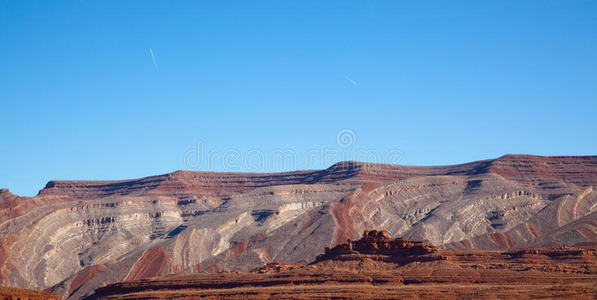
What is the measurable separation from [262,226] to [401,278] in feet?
296

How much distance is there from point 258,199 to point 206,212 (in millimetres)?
12583

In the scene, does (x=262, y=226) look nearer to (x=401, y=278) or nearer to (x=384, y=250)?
(x=384, y=250)

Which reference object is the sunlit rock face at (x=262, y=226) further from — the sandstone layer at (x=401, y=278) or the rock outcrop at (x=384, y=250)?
the rock outcrop at (x=384, y=250)

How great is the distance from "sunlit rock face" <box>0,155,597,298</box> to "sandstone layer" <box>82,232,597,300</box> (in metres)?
28.0

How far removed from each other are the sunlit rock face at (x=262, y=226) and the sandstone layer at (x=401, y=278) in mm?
27968

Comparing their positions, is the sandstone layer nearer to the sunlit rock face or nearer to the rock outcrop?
the rock outcrop

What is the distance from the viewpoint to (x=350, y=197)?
16350 cm

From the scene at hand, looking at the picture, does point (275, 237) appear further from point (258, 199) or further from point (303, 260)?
point (258, 199)

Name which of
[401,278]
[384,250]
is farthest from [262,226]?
[401,278]

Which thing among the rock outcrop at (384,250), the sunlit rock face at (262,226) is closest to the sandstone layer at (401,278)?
the rock outcrop at (384,250)

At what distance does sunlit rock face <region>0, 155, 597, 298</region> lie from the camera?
13375cm

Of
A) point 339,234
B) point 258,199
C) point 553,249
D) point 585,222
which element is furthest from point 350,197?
point 553,249

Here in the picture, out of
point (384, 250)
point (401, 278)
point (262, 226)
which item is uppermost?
point (262, 226)

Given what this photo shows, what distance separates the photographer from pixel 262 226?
171000 mm
